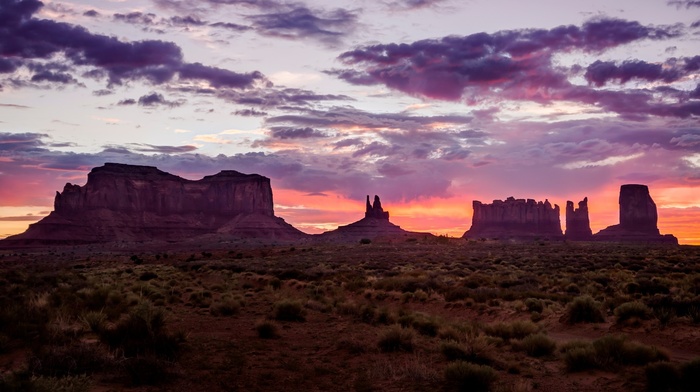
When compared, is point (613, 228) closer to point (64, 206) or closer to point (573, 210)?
point (573, 210)

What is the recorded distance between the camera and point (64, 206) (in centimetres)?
15950

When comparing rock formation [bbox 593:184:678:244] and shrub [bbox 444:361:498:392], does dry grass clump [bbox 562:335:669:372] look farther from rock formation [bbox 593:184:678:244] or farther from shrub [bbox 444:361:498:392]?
rock formation [bbox 593:184:678:244]

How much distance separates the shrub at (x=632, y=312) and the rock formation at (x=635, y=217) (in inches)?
6607

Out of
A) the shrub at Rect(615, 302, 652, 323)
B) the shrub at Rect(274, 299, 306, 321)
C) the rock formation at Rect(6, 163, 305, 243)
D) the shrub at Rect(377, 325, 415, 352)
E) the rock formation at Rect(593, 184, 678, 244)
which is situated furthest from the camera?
the rock formation at Rect(593, 184, 678, 244)

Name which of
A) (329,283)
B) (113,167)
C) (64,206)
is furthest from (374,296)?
(113,167)

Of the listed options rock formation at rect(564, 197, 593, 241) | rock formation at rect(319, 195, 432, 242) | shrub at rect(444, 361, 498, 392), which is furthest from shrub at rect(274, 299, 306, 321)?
rock formation at rect(564, 197, 593, 241)

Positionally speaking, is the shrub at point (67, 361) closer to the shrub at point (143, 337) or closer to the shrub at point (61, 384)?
the shrub at point (61, 384)

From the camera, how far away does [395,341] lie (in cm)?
1308

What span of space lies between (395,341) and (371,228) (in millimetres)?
151272

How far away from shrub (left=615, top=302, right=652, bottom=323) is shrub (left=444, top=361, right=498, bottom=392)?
7.54m

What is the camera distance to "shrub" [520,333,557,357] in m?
12.3

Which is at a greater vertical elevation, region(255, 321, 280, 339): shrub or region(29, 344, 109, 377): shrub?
region(29, 344, 109, 377): shrub

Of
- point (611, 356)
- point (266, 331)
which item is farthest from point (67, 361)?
point (611, 356)

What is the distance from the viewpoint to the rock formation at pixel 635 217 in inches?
6698
